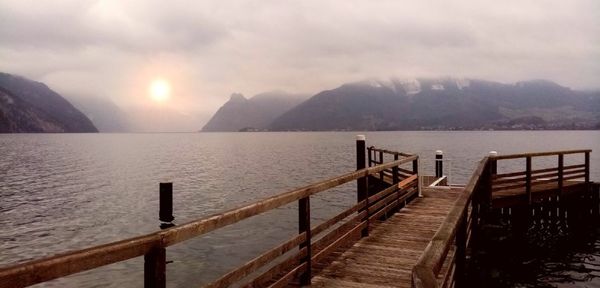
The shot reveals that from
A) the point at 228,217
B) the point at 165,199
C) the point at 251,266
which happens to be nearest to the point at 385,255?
the point at 251,266

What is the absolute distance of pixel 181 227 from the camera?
3990 mm

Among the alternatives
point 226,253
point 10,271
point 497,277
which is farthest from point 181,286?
point 10,271

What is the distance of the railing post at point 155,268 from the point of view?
3.47 metres

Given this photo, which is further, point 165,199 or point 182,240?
point 165,199

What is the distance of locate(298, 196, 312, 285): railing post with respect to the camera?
21.7 feet

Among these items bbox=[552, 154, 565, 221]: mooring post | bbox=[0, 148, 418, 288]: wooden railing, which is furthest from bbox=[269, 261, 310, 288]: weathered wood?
bbox=[552, 154, 565, 221]: mooring post

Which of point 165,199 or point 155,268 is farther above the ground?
point 155,268

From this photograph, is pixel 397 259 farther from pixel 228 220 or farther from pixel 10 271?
pixel 10 271

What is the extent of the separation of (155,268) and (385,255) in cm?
589

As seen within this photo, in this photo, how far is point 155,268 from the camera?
139 inches

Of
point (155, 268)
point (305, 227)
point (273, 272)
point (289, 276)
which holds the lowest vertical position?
point (289, 276)

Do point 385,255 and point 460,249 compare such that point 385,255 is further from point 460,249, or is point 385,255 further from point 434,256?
point 434,256

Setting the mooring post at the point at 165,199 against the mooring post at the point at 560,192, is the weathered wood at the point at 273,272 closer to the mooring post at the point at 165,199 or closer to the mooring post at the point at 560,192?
the mooring post at the point at 165,199

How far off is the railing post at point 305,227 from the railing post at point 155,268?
10.5 feet
